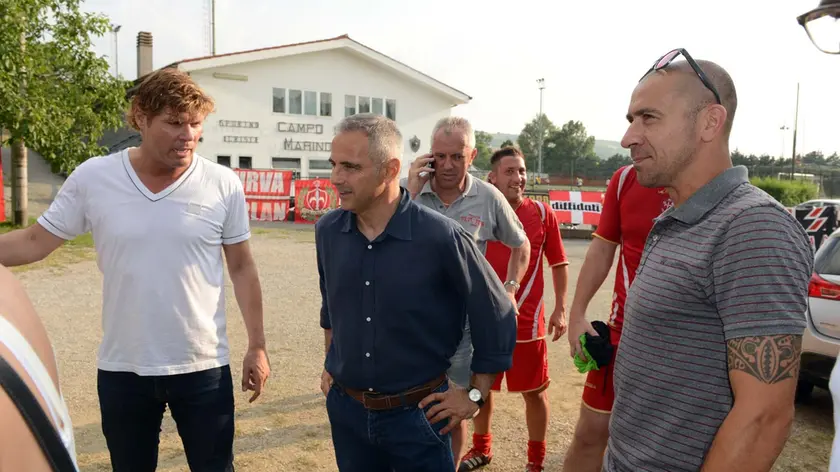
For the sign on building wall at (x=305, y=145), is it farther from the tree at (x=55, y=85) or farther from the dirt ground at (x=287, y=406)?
the dirt ground at (x=287, y=406)

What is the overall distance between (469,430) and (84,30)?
13.4 m

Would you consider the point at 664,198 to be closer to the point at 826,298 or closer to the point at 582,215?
the point at 826,298

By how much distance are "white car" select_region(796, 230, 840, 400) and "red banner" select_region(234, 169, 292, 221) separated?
19.1 m

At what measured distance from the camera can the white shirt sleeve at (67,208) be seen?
2.67 m

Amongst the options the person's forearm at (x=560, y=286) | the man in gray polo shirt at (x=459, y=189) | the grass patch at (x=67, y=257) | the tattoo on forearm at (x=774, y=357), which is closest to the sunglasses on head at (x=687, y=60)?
the tattoo on forearm at (x=774, y=357)

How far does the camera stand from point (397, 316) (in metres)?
2.42

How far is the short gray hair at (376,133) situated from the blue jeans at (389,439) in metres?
0.97

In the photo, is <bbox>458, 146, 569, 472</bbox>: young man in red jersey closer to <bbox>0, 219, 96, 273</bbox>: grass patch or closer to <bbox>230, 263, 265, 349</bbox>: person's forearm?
<bbox>230, 263, 265, 349</bbox>: person's forearm

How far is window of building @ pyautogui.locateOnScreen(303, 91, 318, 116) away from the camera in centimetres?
2900

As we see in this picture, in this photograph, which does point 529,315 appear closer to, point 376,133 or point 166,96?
point 376,133

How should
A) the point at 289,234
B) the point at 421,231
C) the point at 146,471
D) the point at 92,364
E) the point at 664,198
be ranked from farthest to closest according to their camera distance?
the point at 289,234 → the point at 92,364 → the point at 664,198 → the point at 146,471 → the point at 421,231

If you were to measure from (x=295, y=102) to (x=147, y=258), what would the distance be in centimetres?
2732

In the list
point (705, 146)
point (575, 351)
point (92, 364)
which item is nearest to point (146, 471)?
point (575, 351)

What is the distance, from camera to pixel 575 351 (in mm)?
3295
